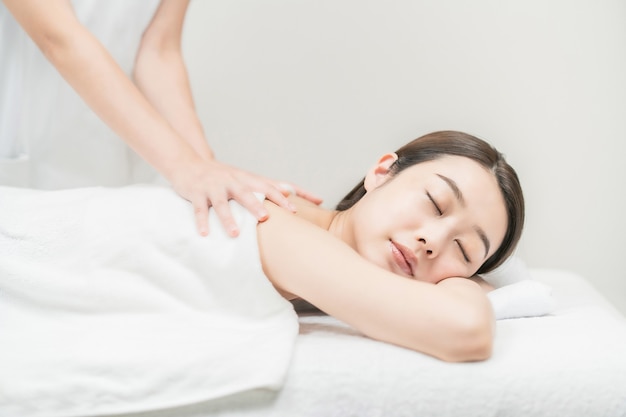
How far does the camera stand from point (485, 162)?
158 cm

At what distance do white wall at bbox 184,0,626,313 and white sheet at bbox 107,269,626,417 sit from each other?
1269 millimetres

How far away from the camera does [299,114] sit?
7.86ft

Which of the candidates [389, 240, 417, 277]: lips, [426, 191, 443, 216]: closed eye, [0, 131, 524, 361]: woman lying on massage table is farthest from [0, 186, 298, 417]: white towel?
[426, 191, 443, 216]: closed eye

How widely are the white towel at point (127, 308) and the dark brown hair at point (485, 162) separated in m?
0.45

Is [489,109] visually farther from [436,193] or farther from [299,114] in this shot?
[436,193]

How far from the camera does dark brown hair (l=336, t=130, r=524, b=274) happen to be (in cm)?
157

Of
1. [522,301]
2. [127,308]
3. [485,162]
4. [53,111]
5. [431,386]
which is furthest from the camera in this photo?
[53,111]

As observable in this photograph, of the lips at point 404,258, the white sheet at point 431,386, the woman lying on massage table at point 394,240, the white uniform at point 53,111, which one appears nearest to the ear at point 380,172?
the woman lying on massage table at point 394,240

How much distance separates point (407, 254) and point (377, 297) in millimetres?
250

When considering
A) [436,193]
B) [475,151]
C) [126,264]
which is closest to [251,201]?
[126,264]

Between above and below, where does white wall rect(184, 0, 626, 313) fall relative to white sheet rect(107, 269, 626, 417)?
above

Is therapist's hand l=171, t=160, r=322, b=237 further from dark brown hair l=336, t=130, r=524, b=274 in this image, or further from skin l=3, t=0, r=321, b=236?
dark brown hair l=336, t=130, r=524, b=274

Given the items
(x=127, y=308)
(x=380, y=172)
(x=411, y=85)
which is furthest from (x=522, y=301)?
(x=411, y=85)

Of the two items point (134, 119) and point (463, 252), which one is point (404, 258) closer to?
point (463, 252)
